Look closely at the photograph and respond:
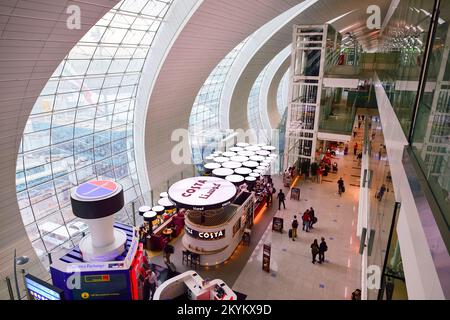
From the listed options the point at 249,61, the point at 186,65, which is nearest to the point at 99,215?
the point at 186,65

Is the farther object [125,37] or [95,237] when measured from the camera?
[125,37]

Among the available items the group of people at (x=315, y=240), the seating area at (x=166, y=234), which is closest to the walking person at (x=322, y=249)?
the group of people at (x=315, y=240)

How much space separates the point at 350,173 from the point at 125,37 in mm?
18676

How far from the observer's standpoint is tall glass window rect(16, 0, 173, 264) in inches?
725

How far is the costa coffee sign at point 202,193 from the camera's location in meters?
13.7

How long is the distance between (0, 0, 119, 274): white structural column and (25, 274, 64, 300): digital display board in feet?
27.0

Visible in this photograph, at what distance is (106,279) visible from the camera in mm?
9633

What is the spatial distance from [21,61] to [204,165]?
11.6 meters

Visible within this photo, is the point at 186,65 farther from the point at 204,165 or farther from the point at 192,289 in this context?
the point at 192,289

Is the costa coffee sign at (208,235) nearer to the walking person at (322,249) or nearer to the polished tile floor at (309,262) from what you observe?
the polished tile floor at (309,262)

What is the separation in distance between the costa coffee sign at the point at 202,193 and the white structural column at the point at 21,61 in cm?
762

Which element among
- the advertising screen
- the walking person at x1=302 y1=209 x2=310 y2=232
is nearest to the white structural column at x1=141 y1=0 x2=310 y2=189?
the walking person at x1=302 y1=209 x2=310 y2=232

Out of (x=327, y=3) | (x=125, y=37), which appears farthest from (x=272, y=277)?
(x=327, y=3)
